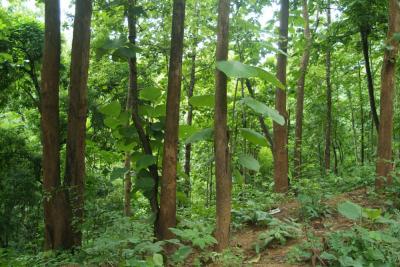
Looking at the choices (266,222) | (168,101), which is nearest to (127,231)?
(168,101)

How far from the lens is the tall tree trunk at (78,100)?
622 centimetres

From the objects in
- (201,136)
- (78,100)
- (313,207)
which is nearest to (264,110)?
(201,136)

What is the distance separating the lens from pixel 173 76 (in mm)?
5074

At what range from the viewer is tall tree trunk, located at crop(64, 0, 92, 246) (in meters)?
6.22

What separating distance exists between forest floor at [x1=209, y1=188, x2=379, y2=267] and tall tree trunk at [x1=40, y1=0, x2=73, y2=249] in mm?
2827

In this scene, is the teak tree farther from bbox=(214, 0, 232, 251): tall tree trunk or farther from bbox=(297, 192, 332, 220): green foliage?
bbox=(297, 192, 332, 220): green foliage

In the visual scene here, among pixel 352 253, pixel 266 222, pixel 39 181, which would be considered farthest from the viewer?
pixel 39 181

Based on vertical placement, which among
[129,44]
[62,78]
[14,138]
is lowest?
[14,138]

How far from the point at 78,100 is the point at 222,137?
9.95 feet

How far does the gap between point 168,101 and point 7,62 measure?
23.0 ft

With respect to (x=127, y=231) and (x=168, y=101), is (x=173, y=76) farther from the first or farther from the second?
(x=127, y=231)

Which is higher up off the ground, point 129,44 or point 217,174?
point 129,44

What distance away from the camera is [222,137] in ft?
13.8

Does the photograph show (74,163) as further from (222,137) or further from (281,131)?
(281,131)
